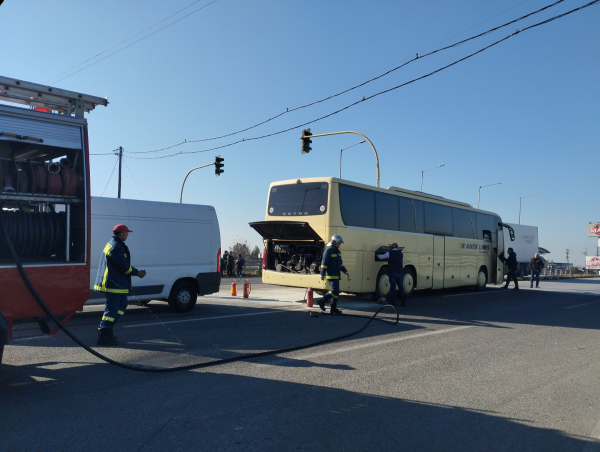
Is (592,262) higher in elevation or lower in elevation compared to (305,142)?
lower

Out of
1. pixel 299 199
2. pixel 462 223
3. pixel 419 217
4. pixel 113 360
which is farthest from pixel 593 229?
pixel 113 360

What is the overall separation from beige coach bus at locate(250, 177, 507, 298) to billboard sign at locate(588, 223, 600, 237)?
267ft

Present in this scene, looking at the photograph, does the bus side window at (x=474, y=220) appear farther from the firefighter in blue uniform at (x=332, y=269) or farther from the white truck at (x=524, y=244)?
the white truck at (x=524, y=244)

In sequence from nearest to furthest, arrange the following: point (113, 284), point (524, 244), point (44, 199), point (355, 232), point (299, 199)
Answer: point (44, 199) < point (113, 284) < point (355, 232) < point (299, 199) < point (524, 244)

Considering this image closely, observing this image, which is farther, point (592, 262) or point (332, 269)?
point (592, 262)

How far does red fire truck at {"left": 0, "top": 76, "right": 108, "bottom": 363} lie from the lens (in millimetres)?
5121

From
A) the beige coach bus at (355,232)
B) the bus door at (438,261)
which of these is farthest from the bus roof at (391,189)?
the bus door at (438,261)

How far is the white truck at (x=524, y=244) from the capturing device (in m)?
41.2

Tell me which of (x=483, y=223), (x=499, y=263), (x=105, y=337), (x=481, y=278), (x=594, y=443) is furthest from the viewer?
(x=499, y=263)

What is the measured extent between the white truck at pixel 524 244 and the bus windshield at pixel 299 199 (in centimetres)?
3182

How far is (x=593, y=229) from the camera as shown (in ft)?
287

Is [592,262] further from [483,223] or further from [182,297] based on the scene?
[182,297]

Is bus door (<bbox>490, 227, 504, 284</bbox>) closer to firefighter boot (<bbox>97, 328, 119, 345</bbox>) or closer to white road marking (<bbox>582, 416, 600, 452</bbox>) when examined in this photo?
white road marking (<bbox>582, 416, 600, 452</bbox>)

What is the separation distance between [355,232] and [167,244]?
5.19 metres
